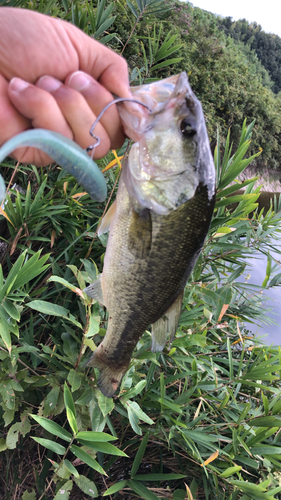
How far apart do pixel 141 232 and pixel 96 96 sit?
1.63ft

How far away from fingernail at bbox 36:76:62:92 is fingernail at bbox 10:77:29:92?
51mm

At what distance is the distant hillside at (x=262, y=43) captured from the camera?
31.3m

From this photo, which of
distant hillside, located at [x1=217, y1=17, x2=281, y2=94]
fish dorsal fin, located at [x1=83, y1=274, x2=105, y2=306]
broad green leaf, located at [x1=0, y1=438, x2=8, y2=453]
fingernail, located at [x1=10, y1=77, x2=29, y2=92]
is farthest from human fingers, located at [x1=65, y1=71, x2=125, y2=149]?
distant hillside, located at [x1=217, y1=17, x2=281, y2=94]

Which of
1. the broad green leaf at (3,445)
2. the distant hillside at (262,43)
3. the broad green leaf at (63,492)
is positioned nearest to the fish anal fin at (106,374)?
the broad green leaf at (63,492)

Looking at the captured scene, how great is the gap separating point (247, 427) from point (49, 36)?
2344 mm

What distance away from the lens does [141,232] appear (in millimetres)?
1154

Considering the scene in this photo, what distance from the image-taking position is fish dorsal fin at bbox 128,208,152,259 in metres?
1.15

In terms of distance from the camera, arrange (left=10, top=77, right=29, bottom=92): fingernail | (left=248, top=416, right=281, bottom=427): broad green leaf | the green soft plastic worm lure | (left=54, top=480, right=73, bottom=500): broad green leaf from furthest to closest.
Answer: (left=248, top=416, right=281, bottom=427): broad green leaf → (left=54, top=480, right=73, bottom=500): broad green leaf → (left=10, top=77, right=29, bottom=92): fingernail → the green soft plastic worm lure

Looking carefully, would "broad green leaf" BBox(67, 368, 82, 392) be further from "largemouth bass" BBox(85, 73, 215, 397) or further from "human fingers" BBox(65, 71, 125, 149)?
"human fingers" BBox(65, 71, 125, 149)

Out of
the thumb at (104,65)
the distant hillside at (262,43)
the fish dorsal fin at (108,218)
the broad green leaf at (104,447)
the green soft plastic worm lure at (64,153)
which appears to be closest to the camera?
the green soft plastic worm lure at (64,153)

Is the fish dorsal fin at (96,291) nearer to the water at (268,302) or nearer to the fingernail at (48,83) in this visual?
the fingernail at (48,83)

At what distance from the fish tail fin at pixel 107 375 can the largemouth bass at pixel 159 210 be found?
248mm

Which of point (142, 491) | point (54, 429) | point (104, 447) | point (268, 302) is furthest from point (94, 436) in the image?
point (268, 302)

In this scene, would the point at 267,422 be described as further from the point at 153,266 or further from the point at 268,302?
the point at 268,302
